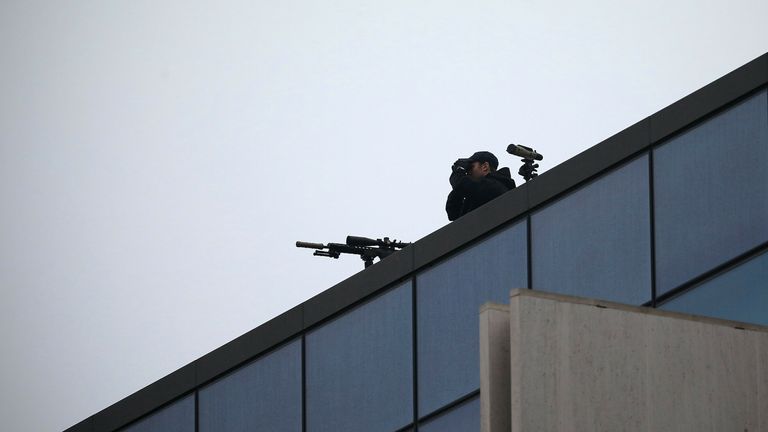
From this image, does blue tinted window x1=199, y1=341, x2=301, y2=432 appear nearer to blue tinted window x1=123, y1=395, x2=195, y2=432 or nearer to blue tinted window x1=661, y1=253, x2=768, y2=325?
blue tinted window x1=123, y1=395, x2=195, y2=432

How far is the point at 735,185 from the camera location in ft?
52.5

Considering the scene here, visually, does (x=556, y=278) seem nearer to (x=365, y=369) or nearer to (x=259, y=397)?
(x=365, y=369)

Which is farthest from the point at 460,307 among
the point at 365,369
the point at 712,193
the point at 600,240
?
the point at 712,193

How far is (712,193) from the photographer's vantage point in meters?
16.1

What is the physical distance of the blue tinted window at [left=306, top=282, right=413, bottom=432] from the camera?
17.7 m

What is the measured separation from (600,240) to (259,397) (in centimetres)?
509

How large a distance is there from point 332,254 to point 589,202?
9.12 metres

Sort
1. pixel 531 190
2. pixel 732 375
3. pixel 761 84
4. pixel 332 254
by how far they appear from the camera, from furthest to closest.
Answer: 1. pixel 332 254
2. pixel 531 190
3. pixel 761 84
4. pixel 732 375

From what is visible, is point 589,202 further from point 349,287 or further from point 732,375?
point 732,375

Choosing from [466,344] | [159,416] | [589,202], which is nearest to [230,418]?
[159,416]

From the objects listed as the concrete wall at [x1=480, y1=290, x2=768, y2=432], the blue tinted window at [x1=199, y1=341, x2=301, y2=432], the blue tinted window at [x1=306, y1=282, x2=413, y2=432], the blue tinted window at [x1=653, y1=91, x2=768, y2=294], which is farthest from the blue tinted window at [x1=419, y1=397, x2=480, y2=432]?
the concrete wall at [x1=480, y1=290, x2=768, y2=432]

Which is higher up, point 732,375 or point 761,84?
point 761,84

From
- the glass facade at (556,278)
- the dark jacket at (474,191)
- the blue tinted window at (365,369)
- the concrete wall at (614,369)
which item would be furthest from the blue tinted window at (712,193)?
the concrete wall at (614,369)

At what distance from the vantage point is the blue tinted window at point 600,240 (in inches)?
642
